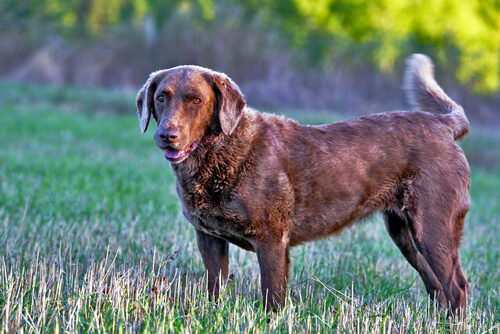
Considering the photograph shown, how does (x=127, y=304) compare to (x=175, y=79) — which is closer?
(x=127, y=304)

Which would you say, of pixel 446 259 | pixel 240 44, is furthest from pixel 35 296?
pixel 240 44

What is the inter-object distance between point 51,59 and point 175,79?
829 inches

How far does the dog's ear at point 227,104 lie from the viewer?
3928 millimetres

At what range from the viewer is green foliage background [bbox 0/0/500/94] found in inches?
914

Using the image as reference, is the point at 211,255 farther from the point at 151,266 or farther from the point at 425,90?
the point at 425,90

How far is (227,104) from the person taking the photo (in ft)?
13.0

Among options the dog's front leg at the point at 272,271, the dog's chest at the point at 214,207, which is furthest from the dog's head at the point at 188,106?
the dog's front leg at the point at 272,271

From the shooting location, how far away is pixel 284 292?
157 inches

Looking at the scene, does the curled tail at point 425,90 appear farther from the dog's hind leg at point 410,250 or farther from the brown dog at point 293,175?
the dog's hind leg at point 410,250

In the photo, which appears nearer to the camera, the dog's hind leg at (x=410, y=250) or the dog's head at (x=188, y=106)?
the dog's head at (x=188, y=106)

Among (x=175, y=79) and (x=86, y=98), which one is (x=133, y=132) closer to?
(x=86, y=98)

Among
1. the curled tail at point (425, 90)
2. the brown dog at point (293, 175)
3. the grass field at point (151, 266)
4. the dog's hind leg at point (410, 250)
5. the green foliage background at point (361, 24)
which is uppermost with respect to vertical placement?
the green foliage background at point (361, 24)

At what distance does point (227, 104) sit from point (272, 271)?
1178mm

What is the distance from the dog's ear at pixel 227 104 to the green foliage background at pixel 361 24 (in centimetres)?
1859
